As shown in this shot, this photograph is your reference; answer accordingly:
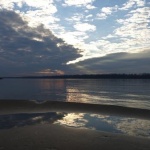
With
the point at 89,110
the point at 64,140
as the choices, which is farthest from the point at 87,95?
the point at 64,140

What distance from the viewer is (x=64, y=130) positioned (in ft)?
54.0

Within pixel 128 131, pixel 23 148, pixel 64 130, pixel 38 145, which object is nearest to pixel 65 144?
pixel 38 145

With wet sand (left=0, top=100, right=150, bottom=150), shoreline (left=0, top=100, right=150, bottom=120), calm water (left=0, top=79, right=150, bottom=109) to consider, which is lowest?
calm water (left=0, top=79, right=150, bottom=109)

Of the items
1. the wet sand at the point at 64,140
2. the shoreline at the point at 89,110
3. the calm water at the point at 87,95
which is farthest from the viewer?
the calm water at the point at 87,95

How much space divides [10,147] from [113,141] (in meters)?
5.60

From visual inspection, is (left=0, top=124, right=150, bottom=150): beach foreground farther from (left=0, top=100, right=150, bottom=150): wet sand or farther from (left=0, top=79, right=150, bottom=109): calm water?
(left=0, top=79, right=150, bottom=109): calm water

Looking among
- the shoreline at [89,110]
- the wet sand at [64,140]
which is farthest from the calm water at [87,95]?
the wet sand at [64,140]

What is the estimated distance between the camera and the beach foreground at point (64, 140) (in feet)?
40.1

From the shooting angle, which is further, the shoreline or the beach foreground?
the shoreline

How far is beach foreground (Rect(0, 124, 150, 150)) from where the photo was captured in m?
12.2

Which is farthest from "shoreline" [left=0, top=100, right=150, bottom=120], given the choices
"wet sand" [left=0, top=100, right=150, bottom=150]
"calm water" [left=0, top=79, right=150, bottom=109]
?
"wet sand" [left=0, top=100, right=150, bottom=150]

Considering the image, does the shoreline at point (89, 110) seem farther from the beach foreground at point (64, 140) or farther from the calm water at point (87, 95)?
the beach foreground at point (64, 140)

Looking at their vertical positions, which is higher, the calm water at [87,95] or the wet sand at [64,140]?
the wet sand at [64,140]

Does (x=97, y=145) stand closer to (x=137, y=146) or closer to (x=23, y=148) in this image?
(x=137, y=146)
